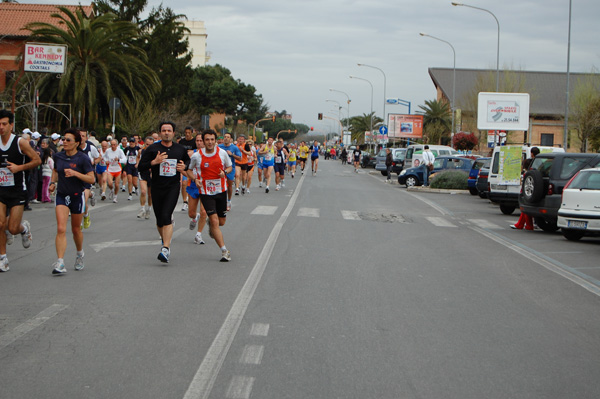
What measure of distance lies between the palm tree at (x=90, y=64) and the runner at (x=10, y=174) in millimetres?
29299

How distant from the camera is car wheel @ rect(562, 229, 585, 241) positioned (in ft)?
49.6

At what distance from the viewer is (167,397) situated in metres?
4.78

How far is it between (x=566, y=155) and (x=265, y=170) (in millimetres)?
12825

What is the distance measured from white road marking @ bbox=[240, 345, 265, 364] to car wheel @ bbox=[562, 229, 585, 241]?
421 inches

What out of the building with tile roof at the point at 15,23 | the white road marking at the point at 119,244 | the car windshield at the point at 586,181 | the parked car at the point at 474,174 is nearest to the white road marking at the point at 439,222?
the car windshield at the point at 586,181

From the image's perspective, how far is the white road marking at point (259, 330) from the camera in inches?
255

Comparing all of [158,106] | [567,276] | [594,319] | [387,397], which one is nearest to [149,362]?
[387,397]

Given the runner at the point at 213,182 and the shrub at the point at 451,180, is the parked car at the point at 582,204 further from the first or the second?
the shrub at the point at 451,180

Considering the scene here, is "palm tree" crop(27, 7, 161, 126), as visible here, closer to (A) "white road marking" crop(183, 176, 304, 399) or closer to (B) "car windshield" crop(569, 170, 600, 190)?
(B) "car windshield" crop(569, 170, 600, 190)

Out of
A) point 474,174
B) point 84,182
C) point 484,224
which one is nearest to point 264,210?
point 484,224

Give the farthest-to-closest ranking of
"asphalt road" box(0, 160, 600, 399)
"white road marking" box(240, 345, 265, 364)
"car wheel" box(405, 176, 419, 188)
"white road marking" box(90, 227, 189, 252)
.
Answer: "car wheel" box(405, 176, 419, 188) < "white road marking" box(90, 227, 189, 252) < "white road marking" box(240, 345, 265, 364) < "asphalt road" box(0, 160, 600, 399)

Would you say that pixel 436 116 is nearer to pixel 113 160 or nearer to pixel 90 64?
pixel 90 64

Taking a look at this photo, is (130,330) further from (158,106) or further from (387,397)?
(158,106)

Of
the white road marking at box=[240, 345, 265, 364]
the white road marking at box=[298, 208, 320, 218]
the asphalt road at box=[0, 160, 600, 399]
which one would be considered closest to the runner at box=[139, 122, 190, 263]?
the asphalt road at box=[0, 160, 600, 399]
